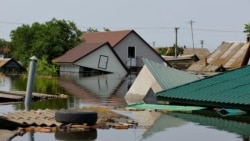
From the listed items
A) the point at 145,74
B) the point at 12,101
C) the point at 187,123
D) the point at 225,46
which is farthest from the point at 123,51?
the point at 187,123

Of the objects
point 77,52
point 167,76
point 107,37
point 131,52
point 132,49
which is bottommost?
point 167,76

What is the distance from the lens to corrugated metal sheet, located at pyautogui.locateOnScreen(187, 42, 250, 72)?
41875 mm

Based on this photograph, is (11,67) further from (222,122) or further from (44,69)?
(222,122)

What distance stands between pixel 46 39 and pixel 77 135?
43560mm

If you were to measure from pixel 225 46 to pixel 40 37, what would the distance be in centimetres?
2100

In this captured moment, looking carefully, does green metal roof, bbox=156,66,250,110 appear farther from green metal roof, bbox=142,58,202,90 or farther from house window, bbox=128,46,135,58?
house window, bbox=128,46,135,58

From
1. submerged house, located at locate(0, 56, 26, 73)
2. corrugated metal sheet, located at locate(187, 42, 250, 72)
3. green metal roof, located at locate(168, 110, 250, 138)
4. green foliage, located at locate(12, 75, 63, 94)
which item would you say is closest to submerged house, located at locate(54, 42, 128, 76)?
submerged house, located at locate(0, 56, 26, 73)

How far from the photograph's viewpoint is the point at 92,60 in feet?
169

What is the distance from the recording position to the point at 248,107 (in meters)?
16.0

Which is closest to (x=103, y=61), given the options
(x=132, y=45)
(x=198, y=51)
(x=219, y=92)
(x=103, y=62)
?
(x=103, y=62)

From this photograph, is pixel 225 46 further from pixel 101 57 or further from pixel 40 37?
pixel 40 37

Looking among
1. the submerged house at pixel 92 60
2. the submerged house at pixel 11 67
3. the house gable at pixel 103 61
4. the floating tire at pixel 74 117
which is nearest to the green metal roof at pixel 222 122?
the floating tire at pixel 74 117

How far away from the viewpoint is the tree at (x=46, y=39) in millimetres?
53812

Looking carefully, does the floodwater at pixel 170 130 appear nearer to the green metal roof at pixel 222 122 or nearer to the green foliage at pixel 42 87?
the green metal roof at pixel 222 122
